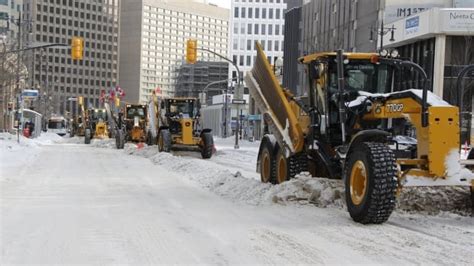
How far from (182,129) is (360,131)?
1756cm

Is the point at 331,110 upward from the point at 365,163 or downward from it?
upward

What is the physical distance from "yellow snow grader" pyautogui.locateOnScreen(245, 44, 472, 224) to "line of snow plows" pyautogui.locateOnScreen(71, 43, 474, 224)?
1 centimetres

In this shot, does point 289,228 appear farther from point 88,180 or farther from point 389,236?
point 88,180

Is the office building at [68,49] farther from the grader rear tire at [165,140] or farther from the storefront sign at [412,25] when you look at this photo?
the grader rear tire at [165,140]

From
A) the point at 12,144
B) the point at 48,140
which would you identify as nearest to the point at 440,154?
the point at 12,144

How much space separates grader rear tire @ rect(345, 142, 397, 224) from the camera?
8.19 metres

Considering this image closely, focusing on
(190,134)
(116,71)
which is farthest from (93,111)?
(116,71)

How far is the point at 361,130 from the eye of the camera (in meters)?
10.3

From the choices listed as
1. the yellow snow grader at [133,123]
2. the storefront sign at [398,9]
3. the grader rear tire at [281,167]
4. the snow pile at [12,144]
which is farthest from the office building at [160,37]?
the grader rear tire at [281,167]

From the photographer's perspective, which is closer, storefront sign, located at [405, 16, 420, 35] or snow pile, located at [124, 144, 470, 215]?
snow pile, located at [124, 144, 470, 215]

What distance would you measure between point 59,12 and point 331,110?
87.5 m

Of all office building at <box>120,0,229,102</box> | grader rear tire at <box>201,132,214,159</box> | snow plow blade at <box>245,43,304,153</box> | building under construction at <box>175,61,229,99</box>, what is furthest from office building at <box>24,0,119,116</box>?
snow plow blade at <box>245,43,304,153</box>

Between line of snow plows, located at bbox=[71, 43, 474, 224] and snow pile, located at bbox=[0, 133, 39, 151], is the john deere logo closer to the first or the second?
line of snow plows, located at bbox=[71, 43, 474, 224]

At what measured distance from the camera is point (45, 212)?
948cm
